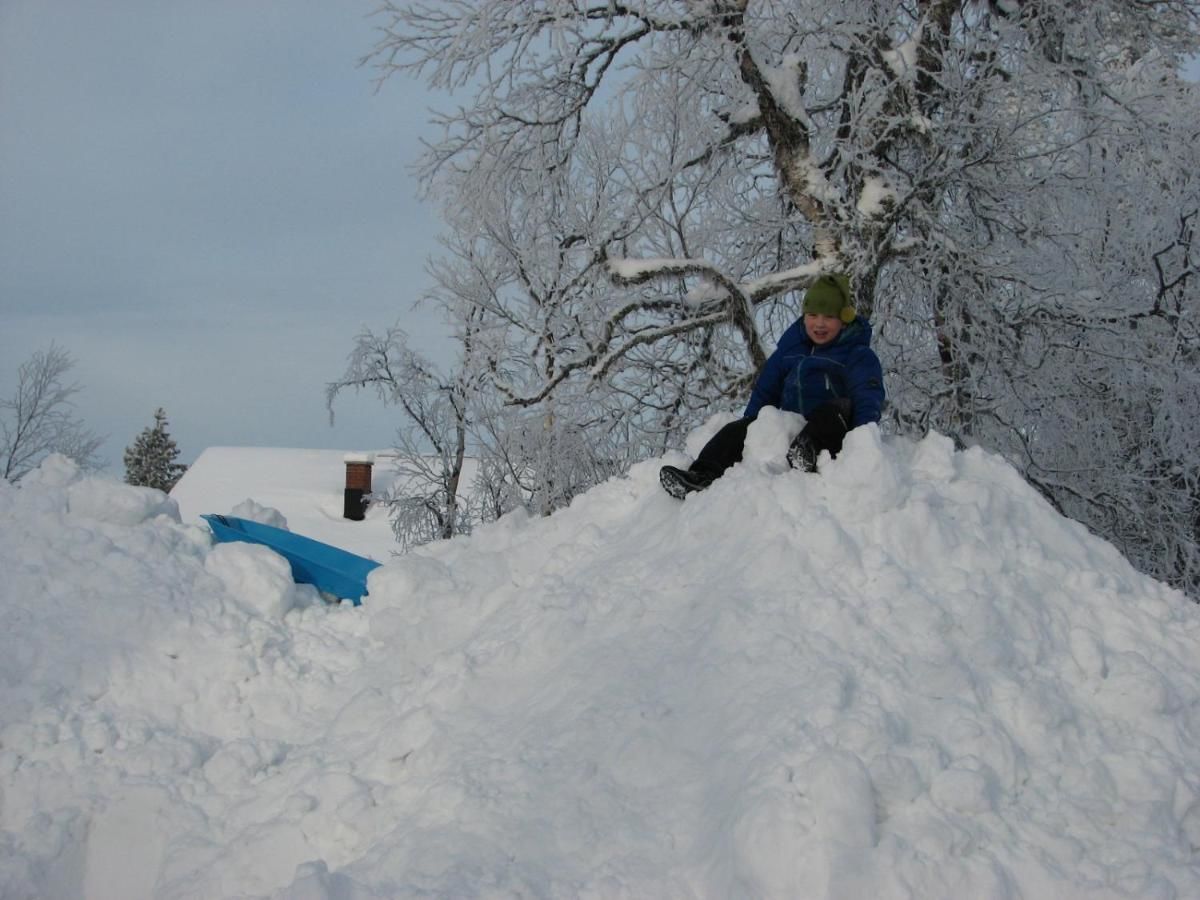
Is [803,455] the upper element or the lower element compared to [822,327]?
lower

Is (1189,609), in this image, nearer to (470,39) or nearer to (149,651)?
(149,651)

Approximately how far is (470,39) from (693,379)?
3.33m

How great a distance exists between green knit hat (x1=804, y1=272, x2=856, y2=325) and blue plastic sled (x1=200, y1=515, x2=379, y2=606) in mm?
2618

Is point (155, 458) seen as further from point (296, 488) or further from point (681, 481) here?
point (681, 481)

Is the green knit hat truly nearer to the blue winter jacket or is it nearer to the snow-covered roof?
the blue winter jacket

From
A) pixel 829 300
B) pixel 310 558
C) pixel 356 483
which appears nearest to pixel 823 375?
pixel 829 300

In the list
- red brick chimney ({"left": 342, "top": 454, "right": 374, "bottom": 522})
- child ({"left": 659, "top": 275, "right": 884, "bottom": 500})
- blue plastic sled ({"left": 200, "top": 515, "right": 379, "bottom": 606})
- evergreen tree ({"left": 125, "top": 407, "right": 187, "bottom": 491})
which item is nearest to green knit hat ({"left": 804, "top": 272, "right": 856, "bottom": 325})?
child ({"left": 659, "top": 275, "right": 884, "bottom": 500})

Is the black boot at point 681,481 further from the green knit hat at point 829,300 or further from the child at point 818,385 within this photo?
the green knit hat at point 829,300

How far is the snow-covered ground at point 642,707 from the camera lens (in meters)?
2.96

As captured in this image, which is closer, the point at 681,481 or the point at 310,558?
the point at 681,481

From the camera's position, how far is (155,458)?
111 feet

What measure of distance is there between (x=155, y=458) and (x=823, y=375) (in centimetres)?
3260

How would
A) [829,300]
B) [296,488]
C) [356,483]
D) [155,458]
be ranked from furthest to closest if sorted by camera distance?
[155,458], [296,488], [356,483], [829,300]

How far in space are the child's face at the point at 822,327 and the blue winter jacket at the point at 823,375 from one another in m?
0.03
